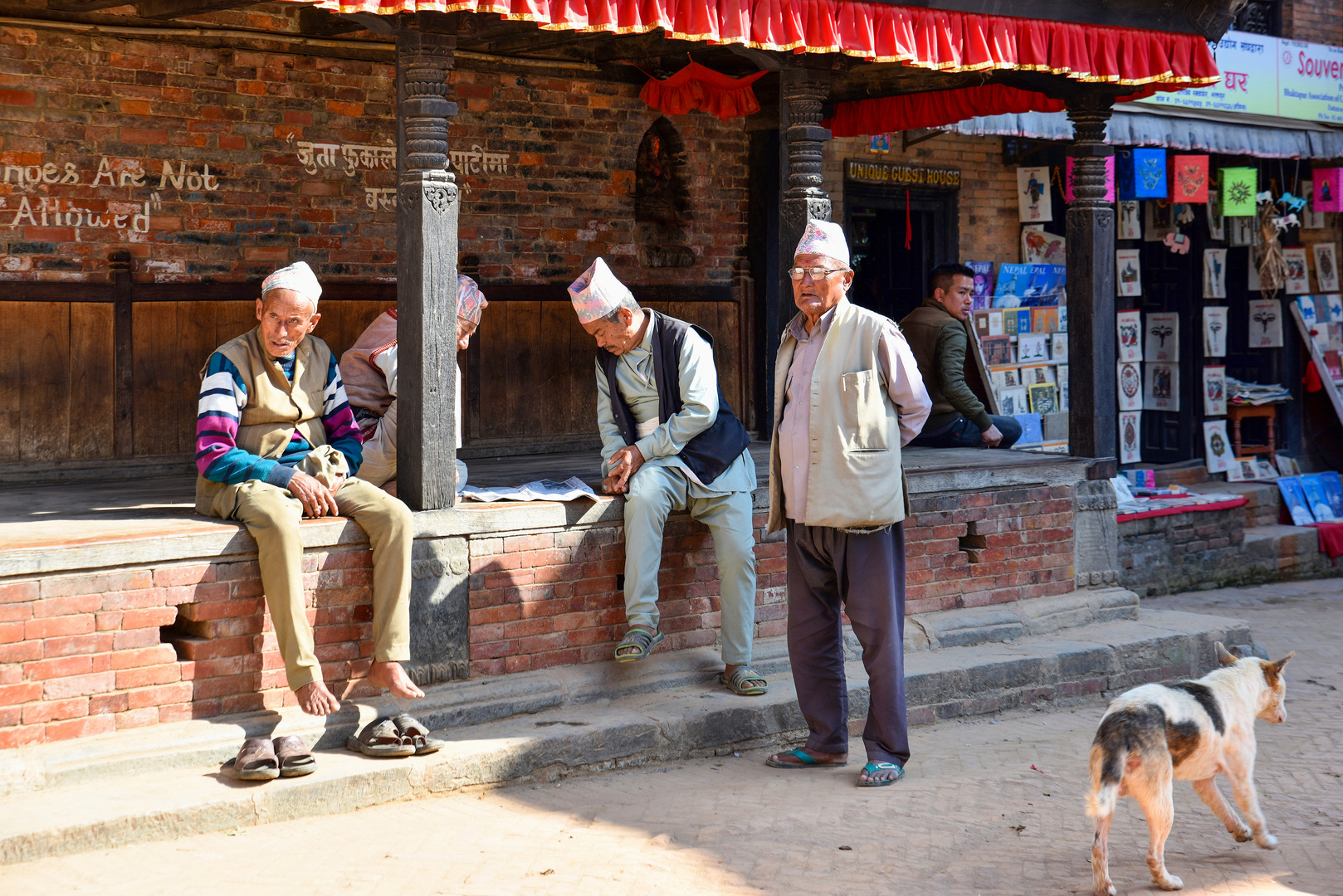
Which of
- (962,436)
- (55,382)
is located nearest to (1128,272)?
(962,436)

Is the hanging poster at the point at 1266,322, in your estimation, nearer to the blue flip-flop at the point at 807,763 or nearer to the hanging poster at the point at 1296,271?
the hanging poster at the point at 1296,271

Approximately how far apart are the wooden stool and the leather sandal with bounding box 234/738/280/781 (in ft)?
35.0

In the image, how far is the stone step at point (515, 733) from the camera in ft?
15.4

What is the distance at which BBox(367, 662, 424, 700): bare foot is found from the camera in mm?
5422

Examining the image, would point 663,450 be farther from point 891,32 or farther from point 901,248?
point 901,248

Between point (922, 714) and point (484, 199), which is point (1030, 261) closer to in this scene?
point (484, 199)

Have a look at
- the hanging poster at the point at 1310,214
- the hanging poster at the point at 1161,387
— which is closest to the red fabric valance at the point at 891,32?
the hanging poster at the point at 1161,387

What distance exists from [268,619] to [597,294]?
1.97 metres

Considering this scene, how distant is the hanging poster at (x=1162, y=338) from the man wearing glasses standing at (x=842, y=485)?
26.5ft

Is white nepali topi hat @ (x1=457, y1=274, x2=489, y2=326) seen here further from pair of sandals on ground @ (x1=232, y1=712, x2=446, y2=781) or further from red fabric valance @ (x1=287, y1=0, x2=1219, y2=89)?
pair of sandals on ground @ (x1=232, y1=712, x2=446, y2=781)

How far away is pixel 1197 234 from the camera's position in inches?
511

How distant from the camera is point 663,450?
611cm

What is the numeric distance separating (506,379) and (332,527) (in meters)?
3.38

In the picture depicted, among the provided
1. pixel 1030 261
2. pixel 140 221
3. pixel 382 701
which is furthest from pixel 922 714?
pixel 1030 261
